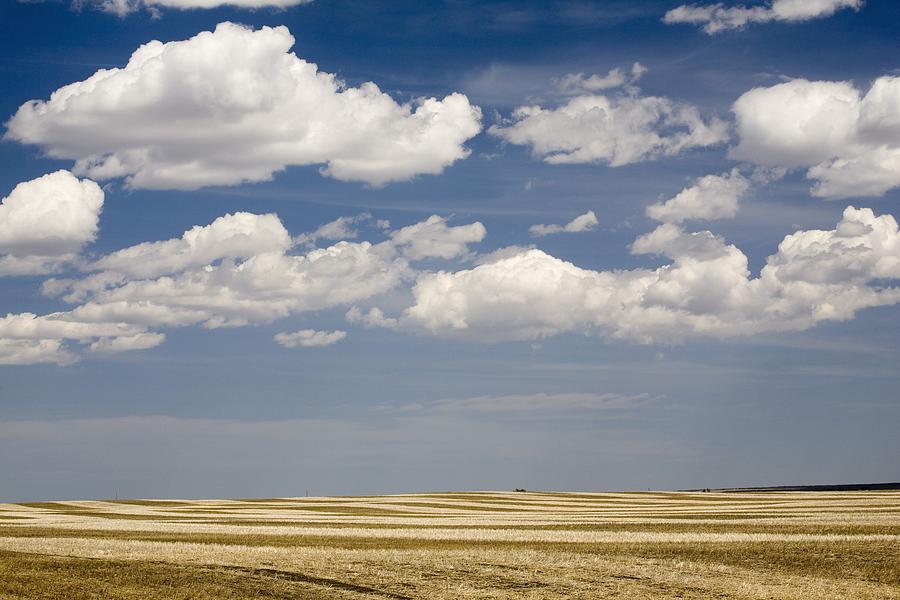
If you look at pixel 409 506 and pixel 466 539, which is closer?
pixel 466 539

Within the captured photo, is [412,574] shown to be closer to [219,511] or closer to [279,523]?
[279,523]

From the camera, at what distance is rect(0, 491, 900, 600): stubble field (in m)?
35.1

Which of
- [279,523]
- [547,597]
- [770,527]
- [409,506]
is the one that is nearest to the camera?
[547,597]

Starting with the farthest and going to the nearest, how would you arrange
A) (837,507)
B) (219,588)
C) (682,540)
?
(837,507), (682,540), (219,588)

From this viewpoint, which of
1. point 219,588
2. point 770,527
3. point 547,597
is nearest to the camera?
point 219,588

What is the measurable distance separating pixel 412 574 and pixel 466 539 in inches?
634

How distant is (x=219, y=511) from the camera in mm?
97562

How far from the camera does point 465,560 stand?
43688mm

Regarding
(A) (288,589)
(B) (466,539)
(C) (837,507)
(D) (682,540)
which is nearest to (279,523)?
(B) (466,539)

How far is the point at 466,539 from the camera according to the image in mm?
55844

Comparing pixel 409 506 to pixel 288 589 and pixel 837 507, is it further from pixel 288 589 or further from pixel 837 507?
pixel 288 589

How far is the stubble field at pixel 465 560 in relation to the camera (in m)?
35.1

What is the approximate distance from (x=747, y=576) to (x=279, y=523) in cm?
4166

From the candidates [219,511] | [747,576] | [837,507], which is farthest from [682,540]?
[219,511]
